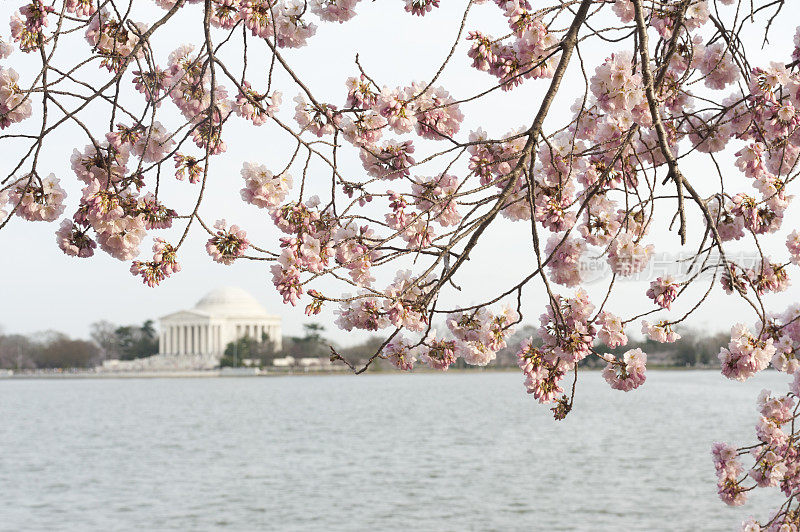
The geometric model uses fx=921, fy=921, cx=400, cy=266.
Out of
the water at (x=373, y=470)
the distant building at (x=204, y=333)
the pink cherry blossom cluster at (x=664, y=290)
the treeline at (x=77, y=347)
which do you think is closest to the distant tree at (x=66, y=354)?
the treeline at (x=77, y=347)

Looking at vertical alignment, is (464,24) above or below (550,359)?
above

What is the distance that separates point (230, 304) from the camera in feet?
307

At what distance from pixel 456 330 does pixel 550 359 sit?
0.33 metres

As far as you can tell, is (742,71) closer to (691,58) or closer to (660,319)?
(691,58)

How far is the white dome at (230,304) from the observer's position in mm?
92875

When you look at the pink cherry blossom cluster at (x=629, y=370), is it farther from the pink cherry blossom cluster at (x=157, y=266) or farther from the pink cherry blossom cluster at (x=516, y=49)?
the pink cherry blossom cluster at (x=157, y=266)

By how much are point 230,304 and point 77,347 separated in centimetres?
1568

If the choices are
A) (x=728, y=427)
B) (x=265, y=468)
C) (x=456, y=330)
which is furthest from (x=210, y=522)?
(x=728, y=427)

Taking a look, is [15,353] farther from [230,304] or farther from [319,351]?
[319,351]

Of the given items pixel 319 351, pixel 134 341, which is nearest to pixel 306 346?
pixel 319 351

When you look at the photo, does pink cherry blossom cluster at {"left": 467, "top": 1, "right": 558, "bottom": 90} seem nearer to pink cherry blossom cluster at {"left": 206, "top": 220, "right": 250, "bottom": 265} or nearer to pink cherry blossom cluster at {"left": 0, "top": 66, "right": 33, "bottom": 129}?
pink cherry blossom cluster at {"left": 206, "top": 220, "right": 250, "bottom": 265}

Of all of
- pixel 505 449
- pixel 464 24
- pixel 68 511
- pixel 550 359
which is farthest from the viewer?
pixel 505 449

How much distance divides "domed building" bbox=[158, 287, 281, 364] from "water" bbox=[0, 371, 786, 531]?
51.4m

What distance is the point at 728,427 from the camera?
2938 centimetres
